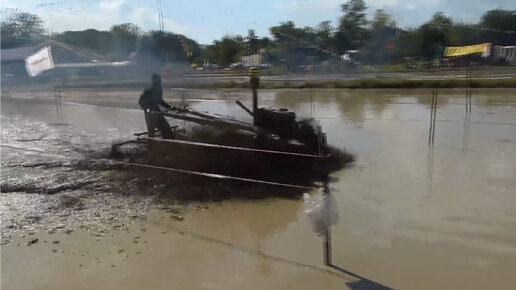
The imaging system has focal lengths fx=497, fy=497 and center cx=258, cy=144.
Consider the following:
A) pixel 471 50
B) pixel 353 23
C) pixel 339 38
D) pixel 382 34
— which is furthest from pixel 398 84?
pixel 382 34

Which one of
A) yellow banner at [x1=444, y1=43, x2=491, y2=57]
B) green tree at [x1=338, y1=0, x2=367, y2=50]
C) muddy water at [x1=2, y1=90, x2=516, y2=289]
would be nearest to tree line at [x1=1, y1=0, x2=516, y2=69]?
green tree at [x1=338, y1=0, x2=367, y2=50]

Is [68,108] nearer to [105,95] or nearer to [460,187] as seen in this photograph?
[105,95]

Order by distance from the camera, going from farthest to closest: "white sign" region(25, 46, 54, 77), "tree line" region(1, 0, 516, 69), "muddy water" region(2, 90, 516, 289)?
"white sign" region(25, 46, 54, 77) < "tree line" region(1, 0, 516, 69) < "muddy water" region(2, 90, 516, 289)

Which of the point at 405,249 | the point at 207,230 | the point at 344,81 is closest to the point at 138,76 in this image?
the point at 207,230

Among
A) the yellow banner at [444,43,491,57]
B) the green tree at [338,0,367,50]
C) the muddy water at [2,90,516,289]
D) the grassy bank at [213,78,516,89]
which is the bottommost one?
the muddy water at [2,90,516,289]

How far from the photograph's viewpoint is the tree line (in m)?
6.68

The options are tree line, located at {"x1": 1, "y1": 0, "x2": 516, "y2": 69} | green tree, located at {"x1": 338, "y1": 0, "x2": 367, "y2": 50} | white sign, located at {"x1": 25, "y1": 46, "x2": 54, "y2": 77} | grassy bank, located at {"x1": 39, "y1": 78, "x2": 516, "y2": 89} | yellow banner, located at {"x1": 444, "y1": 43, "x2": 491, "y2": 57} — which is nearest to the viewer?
tree line, located at {"x1": 1, "y1": 0, "x2": 516, "y2": 69}

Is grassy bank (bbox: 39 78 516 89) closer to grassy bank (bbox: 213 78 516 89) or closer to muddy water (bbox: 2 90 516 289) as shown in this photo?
grassy bank (bbox: 213 78 516 89)

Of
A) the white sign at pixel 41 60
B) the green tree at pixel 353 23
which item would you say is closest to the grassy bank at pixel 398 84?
the white sign at pixel 41 60

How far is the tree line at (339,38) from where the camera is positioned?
21.9 feet

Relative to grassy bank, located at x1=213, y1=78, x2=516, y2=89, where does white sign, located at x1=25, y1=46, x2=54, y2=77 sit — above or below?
above

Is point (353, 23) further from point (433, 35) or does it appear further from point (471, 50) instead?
point (471, 50)

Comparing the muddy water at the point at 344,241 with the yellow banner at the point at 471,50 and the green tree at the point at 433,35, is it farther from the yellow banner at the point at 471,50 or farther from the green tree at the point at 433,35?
the yellow banner at the point at 471,50

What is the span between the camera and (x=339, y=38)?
323 inches
